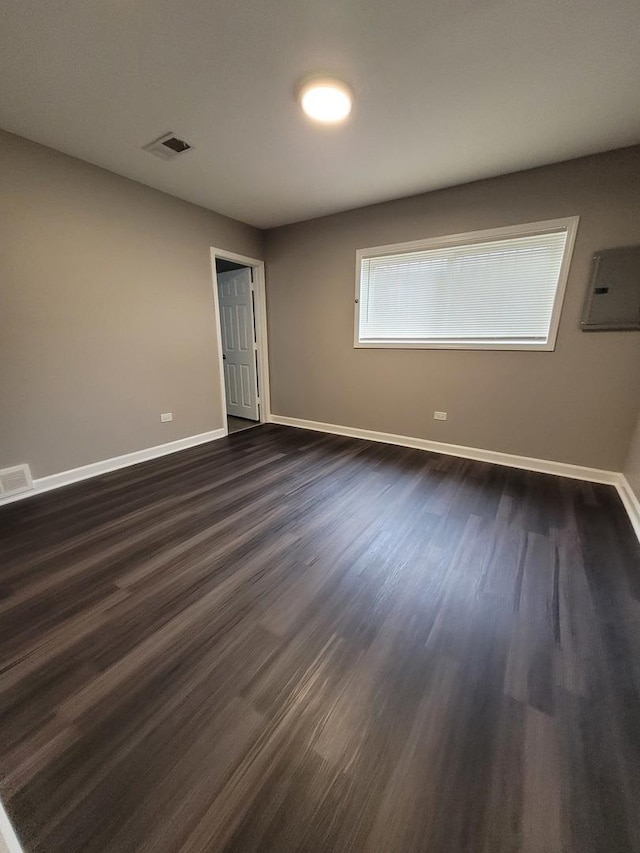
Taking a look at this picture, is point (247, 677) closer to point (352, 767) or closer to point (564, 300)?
point (352, 767)

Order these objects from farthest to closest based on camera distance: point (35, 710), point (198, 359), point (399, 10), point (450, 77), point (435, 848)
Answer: point (198, 359) < point (450, 77) < point (399, 10) < point (35, 710) < point (435, 848)

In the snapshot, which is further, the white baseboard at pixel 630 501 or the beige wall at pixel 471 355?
the beige wall at pixel 471 355

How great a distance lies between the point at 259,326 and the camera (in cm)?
459

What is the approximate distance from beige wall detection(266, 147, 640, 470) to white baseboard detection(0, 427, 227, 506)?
1451 millimetres

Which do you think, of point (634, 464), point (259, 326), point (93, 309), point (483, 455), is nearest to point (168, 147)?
point (93, 309)

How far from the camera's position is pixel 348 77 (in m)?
1.80

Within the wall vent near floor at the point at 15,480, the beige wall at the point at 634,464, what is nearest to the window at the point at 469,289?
the beige wall at the point at 634,464

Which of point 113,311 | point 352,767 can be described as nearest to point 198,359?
point 113,311

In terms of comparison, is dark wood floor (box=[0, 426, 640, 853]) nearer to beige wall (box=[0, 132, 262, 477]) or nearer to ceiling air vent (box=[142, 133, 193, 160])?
beige wall (box=[0, 132, 262, 477])

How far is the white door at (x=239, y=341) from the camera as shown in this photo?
458cm

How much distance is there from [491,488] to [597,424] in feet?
3.61

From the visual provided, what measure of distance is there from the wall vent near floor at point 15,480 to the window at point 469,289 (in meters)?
3.50

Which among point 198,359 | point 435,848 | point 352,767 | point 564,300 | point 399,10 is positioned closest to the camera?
point 435,848

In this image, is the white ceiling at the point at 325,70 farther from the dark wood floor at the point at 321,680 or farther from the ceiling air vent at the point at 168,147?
the dark wood floor at the point at 321,680
